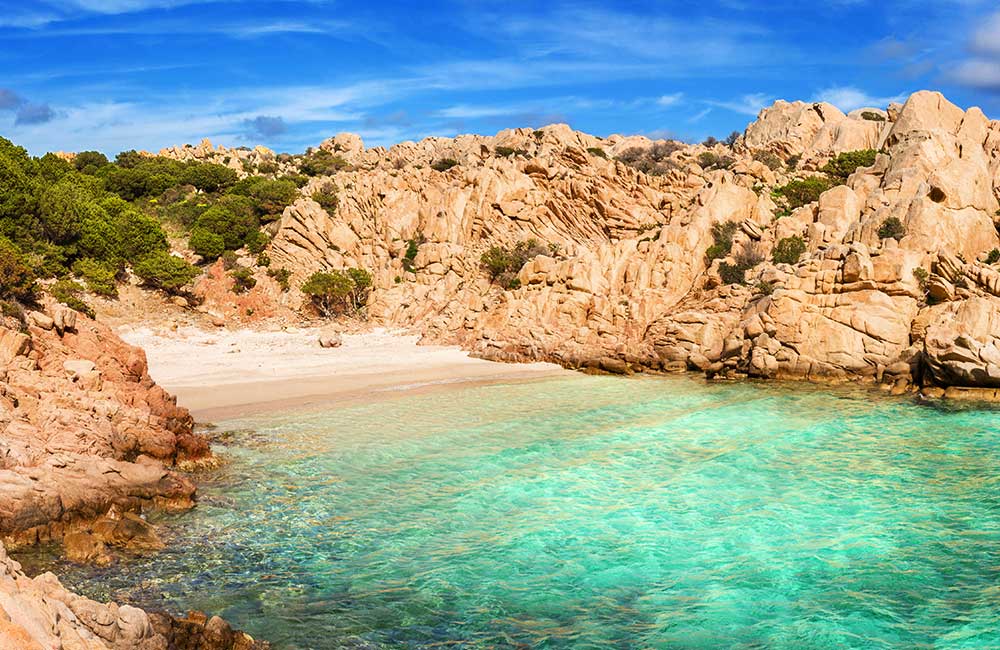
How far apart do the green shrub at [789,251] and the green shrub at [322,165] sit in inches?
1790

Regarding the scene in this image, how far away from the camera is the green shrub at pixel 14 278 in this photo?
75.3 ft

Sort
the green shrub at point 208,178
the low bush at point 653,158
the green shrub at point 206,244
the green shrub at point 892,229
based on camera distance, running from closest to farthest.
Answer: the green shrub at point 892,229 → the green shrub at point 206,244 → the low bush at point 653,158 → the green shrub at point 208,178

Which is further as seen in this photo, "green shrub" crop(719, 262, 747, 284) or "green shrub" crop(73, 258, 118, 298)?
"green shrub" crop(73, 258, 118, 298)

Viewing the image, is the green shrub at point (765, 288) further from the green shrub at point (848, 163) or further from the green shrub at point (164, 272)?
the green shrub at point (164, 272)

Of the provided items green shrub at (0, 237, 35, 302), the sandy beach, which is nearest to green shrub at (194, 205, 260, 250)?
the sandy beach

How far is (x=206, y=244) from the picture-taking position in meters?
47.0

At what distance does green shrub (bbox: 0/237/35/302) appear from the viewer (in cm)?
2294

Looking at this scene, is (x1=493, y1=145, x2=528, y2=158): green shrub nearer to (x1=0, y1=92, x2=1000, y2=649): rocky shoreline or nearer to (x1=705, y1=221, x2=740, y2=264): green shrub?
(x1=0, y1=92, x2=1000, y2=649): rocky shoreline

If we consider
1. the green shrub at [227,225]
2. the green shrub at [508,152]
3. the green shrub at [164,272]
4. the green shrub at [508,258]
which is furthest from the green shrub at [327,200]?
the green shrub at [508,152]

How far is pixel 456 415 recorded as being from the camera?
22.5 metres

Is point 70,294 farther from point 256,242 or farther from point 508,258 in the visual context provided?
point 508,258

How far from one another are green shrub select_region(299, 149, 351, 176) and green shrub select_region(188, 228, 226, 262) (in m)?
22.1

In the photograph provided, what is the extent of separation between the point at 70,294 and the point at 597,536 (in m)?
33.5

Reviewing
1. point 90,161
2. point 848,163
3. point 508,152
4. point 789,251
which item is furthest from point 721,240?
point 90,161
